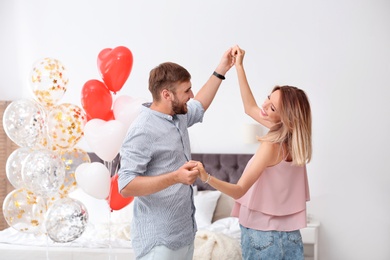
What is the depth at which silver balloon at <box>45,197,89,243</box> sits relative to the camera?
3.84 meters

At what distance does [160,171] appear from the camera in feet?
8.50

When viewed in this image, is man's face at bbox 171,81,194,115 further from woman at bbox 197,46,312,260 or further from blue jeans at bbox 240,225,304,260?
blue jeans at bbox 240,225,304,260

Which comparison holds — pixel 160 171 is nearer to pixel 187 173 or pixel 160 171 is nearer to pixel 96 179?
pixel 187 173

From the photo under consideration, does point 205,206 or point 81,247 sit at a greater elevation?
point 205,206

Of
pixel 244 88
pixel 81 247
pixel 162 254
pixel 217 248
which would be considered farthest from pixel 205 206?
pixel 162 254

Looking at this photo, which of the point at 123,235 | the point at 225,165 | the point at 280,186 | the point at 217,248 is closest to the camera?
the point at 280,186

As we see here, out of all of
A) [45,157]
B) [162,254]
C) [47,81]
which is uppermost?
[47,81]

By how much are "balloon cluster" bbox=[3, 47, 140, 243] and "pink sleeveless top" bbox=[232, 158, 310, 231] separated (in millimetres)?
1113

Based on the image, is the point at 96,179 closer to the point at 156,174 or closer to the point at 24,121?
the point at 24,121

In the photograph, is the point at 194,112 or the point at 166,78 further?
the point at 194,112

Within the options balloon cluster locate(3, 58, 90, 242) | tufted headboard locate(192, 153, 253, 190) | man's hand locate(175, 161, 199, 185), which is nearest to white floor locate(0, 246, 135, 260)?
balloon cluster locate(3, 58, 90, 242)

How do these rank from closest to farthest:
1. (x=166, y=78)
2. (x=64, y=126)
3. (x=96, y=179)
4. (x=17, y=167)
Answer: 1. (x=166, y=78)
2. (x=96, y=179)
3. (x=64, y=126)
4. (x=17, y=167)

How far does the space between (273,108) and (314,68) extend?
282 cm

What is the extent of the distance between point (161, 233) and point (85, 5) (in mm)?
4032
